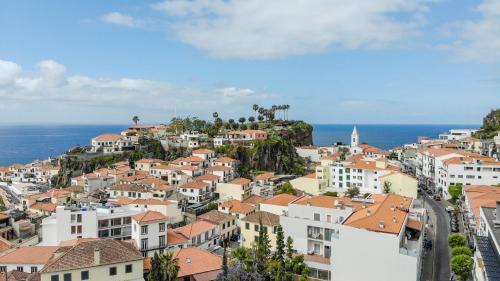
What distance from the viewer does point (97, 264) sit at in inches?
1158

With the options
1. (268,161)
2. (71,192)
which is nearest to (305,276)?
(71,192)

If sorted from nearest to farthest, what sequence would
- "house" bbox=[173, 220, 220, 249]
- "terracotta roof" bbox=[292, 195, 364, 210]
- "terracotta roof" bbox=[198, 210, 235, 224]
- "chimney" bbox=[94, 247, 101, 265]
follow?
"chimney" bbox=[94, 247, 101, 265]
"terracotta roof" bbox=[292, 195, 364, 210]
"house" bbox=[173, 220, 220, 249]
"terracotta roof" bbox=[198, 210, 235, 224]

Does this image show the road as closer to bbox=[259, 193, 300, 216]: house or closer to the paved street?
the paved street

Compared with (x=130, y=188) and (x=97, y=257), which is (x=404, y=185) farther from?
(x=97, y=257)

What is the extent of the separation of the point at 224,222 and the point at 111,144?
2248 inches

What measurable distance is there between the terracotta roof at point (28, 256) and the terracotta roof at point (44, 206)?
2195cm

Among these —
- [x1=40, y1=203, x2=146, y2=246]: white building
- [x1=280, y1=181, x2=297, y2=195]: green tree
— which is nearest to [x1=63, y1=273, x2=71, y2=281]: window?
[x1=40, y1=203, x2=146, y2=246]: white building

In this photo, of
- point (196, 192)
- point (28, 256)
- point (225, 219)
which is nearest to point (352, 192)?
point (225, 219)

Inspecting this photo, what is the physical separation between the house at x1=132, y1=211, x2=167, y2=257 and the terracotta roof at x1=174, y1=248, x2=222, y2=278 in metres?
4.38

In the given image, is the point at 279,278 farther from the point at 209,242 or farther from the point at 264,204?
the point at 264,204

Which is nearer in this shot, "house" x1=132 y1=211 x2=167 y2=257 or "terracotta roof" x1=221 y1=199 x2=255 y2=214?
"house" x1=132 y1=211 x2=167 y2=257

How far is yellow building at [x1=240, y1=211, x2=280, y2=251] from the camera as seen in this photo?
41.8m

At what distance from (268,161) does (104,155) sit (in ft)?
123

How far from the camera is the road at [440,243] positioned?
1367 inches
